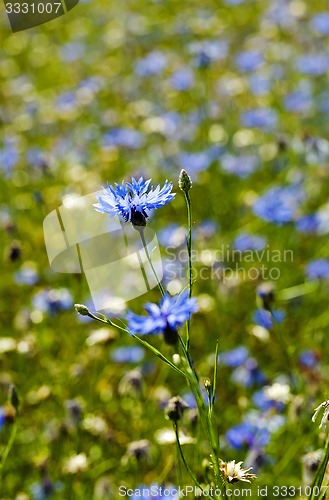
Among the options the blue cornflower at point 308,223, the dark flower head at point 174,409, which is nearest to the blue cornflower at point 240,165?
the blue cornflower at point 308,223

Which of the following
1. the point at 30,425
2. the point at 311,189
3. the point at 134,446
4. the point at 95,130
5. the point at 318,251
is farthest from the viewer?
the point at 95,130

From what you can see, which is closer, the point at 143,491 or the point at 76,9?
the point at 143,491

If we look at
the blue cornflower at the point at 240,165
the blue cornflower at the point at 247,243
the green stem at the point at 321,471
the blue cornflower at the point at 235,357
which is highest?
the blue cornflower at the point at 240,165

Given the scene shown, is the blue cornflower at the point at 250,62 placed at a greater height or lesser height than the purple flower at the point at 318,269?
greater

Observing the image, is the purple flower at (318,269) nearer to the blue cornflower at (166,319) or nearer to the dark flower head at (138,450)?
the dark flower head at (138,450)

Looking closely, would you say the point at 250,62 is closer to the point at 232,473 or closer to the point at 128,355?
the point at 128,355

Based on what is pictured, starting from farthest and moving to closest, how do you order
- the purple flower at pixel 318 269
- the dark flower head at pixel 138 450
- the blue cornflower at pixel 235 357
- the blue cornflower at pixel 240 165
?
the blue cornflower at pixel 240 165, the purple flower at pixel 318 269, the blue cornflower at pixel 235 357, the dark flower head at pixel 138 450

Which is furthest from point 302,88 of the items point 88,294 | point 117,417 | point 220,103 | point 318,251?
point 117,417

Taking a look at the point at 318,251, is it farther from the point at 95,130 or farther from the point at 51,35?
the point at 51,35

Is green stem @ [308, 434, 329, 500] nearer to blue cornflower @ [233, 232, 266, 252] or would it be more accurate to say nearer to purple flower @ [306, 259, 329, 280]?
purple flower @ [306, 259, 329, 280]
